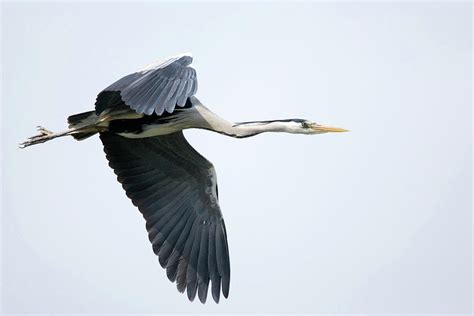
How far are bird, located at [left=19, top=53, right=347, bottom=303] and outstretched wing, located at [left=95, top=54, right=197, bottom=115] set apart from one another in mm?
778

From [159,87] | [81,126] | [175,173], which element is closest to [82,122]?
[81,126]

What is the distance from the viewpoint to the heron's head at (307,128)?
8.50 m

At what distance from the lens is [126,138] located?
890cm

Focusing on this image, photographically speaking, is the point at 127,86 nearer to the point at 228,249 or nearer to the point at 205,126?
the point at 205,126

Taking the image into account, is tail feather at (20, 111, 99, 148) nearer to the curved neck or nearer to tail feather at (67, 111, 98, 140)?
tail feather at (67, 111, 98, 140)

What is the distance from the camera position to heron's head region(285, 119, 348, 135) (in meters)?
8.50

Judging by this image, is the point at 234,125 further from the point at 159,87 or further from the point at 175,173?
the point at 159,87

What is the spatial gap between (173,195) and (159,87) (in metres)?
2.02

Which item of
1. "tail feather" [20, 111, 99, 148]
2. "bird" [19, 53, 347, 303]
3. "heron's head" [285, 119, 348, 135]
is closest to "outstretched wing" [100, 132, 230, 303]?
"bird" [19, 53, 347, 303]

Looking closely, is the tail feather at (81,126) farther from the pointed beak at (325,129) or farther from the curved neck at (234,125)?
the pointed beak at (325,129)

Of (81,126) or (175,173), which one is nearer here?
(81,126)

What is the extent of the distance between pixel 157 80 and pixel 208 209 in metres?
2.06

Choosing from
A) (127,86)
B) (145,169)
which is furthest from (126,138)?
(127,86)

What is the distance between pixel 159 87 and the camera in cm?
Answer: 716
